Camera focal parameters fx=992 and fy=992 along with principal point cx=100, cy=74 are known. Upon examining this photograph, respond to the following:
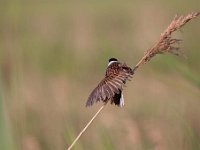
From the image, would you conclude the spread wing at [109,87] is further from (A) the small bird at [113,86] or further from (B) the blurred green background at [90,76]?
(B) the blurred green background at [90,76]

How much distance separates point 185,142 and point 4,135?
105cm

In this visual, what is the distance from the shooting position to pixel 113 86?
186 centimetres

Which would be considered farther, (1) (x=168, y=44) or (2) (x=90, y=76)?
(2) (x=90, y=76)

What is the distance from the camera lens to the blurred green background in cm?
259

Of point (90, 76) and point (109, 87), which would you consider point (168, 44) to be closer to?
point (109, 87)

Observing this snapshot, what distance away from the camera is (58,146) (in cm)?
328

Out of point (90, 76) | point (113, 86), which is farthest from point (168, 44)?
point (90, 76)

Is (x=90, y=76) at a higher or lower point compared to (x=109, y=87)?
lower

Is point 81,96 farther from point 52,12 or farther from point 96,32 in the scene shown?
point 52,12

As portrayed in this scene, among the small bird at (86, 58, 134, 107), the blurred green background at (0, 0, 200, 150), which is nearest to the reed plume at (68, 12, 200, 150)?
the small bird at (86, 58, 134, 107)

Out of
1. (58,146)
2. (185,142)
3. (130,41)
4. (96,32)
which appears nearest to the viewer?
(185,142)

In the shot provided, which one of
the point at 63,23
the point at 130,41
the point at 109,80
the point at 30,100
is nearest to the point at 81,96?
the point at 30,100

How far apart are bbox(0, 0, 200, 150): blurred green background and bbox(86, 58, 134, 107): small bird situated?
17cm

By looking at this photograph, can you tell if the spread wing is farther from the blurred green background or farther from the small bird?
the blurred green background
